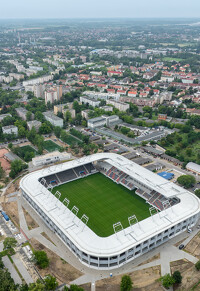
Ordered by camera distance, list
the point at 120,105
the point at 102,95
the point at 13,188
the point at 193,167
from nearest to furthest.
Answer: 1. the point at 13,188
2. the point at 193,167
3. the point at 120,105
4. the point at 102,95

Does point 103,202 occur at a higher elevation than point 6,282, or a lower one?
lower

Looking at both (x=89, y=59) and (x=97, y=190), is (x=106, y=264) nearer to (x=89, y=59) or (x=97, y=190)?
(x=97, y=190)

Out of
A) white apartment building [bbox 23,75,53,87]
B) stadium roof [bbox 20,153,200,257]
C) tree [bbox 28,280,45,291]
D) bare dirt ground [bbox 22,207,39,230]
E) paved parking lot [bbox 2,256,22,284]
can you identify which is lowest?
bare dirt ground [bbox 22,207,39,230]

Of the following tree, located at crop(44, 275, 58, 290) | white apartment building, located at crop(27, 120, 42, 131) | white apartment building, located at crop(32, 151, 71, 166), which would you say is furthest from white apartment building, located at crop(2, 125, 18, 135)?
tree, located at crop(44, 275, 58, 290)

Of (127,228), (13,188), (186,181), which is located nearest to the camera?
(127,228)

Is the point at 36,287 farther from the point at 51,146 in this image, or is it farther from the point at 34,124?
the point at 34,124

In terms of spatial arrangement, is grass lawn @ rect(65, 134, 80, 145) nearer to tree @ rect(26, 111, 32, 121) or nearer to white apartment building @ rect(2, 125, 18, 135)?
white apartment building @ rect(2, 125, 18, 135)

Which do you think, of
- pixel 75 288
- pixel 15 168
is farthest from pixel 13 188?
pixel 75 288
